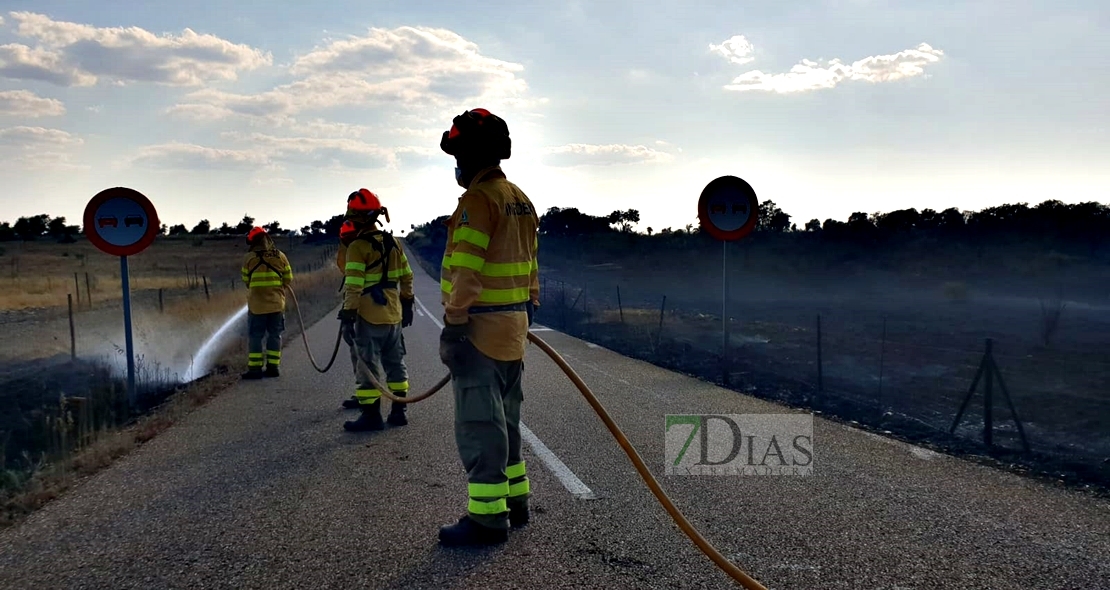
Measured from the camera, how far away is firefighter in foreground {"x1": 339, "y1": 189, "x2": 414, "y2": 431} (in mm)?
7500

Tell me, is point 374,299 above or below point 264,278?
below

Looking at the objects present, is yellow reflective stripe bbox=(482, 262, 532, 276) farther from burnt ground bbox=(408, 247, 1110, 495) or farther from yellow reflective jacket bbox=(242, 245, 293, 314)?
yellow reflective jacket bbox=(242, 245, 293, 314)

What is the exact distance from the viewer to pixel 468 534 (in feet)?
14.1

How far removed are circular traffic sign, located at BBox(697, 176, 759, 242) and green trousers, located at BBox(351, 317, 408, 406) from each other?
4.60m

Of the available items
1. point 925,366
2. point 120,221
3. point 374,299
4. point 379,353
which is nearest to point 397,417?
point 379,353

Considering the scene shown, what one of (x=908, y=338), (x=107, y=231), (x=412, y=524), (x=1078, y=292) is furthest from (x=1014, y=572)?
(x=1078, y=292)

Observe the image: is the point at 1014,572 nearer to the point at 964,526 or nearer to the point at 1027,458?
the point at 964,526

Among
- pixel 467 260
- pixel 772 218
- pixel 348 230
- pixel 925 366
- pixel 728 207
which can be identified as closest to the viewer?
pixel 467 260

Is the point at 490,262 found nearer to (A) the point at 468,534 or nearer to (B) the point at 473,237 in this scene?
(B) the point at 473,237

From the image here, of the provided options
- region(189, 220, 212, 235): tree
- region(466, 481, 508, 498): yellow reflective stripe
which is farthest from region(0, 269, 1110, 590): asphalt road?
region(189, 220, 212, 235): tree

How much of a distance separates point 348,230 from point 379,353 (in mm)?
1241

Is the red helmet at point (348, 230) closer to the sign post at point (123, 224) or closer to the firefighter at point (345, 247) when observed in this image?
the firefighter at point (345, 247)

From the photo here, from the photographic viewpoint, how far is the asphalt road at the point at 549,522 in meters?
3.88

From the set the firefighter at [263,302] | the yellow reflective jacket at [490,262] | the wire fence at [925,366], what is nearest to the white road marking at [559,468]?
the yellow reflective jacket at [490,262]
